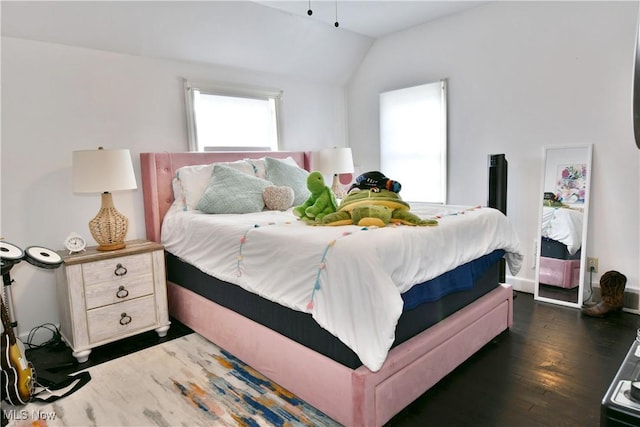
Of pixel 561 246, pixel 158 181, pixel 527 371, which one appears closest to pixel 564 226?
pixel 561 246

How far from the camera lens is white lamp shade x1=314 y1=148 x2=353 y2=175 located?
12.4 feet

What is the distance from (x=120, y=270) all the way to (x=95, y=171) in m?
0.65

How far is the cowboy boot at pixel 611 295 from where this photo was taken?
2.84m

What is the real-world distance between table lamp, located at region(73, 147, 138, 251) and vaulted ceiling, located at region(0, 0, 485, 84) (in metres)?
0.90

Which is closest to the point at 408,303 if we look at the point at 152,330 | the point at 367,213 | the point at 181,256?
the point at 367,213

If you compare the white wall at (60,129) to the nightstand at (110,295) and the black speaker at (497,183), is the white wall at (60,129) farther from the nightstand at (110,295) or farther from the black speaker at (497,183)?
the black speaker at (497,183)

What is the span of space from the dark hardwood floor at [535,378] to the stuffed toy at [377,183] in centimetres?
109

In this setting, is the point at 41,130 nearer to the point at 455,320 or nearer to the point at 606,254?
the point at 455,320

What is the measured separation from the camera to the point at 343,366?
1.67 m

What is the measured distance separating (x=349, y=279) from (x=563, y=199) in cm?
240

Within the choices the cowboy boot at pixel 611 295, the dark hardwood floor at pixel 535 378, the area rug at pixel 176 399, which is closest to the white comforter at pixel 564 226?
the cowboy boot at pixel 611 295

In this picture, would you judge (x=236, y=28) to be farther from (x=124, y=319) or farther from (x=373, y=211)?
(x=124, y=319)

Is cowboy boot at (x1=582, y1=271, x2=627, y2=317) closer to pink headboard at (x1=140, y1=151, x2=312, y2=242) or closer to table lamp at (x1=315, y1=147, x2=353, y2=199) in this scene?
table lamp at (x1=315, y1=147, x2=353, y2=199)

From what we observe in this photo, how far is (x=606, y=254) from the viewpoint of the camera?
118 inches
